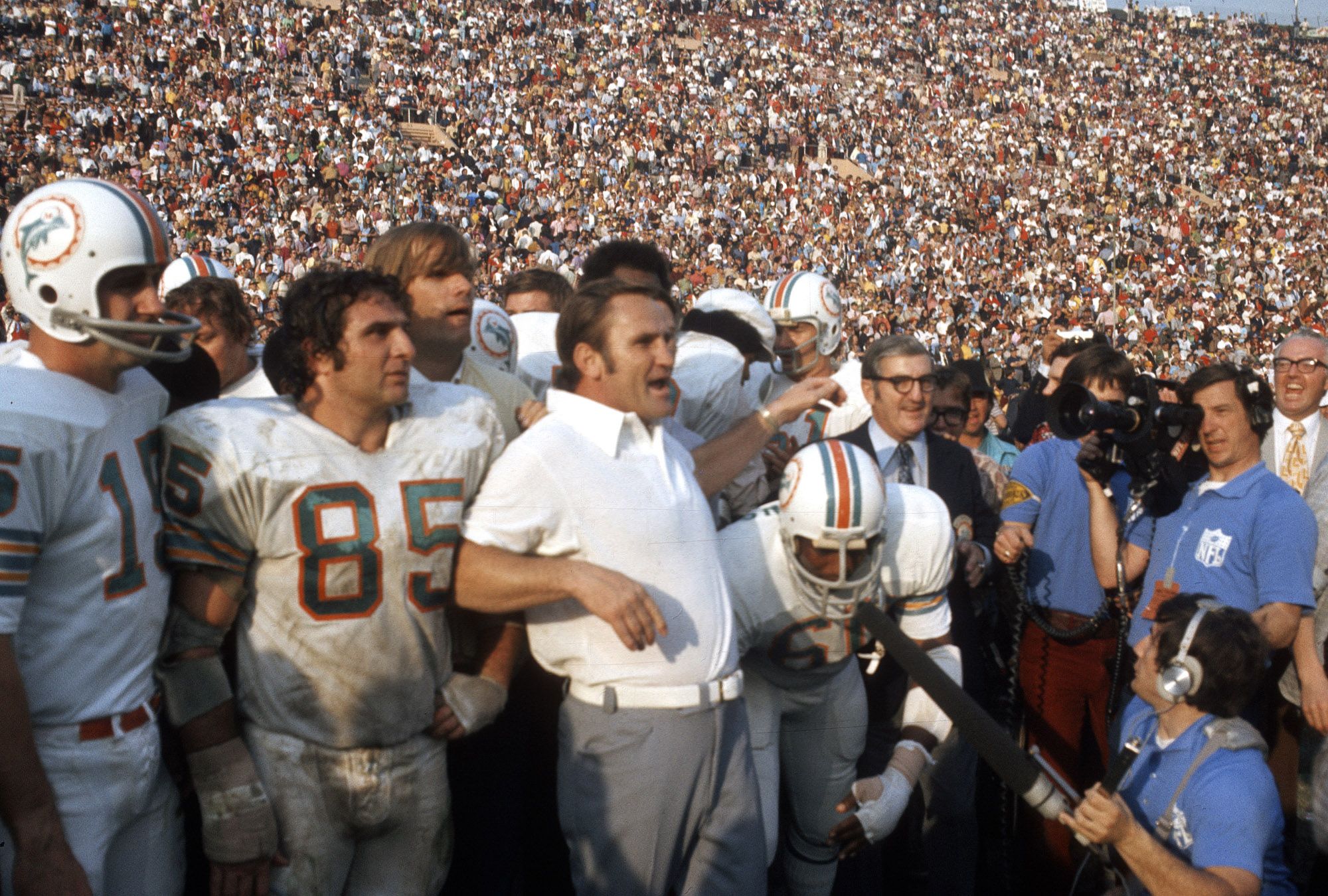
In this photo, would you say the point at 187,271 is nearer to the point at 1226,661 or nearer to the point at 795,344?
A: the point at 795,344

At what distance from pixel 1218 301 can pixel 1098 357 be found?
22.0 m

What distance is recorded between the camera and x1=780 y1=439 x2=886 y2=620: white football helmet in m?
2.85

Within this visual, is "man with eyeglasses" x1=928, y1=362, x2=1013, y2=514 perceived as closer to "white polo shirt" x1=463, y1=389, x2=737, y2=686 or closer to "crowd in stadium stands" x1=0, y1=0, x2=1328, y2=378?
"white polo shirt" x1=463, y1=389, x2=737, y2=686

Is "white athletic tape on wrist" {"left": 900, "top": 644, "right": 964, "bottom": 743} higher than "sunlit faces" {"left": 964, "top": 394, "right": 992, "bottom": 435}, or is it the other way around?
"sunlit faces" {"left": 964, "top": 394, "right": 992, "bottom": 435}

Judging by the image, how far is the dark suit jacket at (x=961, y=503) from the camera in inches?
159

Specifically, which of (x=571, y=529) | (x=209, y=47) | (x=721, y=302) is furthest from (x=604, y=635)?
(x=209, y=47)

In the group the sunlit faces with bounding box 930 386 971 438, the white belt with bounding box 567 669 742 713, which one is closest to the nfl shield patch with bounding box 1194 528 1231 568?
the sunlit faces with bounding box 930 386 971 438

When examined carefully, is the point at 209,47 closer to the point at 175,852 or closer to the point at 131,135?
the point at 131,135

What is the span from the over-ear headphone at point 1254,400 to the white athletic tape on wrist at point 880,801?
189 centimetres

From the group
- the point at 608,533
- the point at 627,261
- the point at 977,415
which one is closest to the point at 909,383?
the point at 627,261

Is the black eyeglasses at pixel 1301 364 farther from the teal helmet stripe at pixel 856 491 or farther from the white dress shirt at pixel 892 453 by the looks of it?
the teal helmet stripe at pixel 856 491

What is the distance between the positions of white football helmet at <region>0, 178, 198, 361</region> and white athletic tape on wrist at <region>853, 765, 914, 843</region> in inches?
74.8

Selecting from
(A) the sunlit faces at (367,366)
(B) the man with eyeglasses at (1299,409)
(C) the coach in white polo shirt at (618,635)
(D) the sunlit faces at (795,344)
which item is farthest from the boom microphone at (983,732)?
(B) the man with eyeglasses at (1299,409)

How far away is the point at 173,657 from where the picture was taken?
7.63 ft
